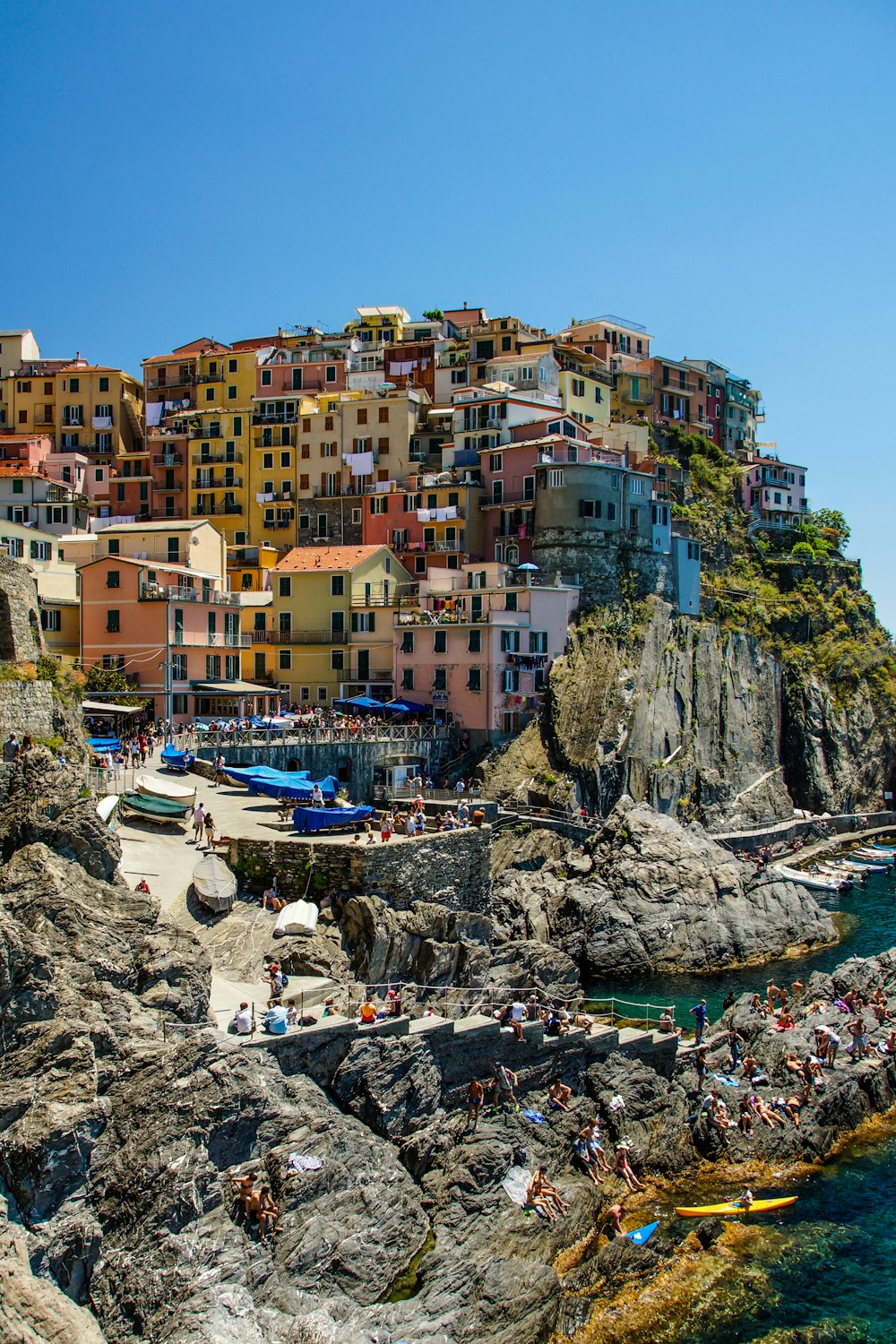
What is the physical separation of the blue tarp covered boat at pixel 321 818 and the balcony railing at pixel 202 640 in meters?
18.9

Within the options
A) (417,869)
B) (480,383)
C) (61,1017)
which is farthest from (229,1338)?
(480,383)

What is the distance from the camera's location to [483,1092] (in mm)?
25828

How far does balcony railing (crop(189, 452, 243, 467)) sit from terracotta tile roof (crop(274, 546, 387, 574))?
1443 cm

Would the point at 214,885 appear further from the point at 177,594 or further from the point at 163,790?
the point at 177,594

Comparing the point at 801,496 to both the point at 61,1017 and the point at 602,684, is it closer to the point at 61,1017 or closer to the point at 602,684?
the point at 602,684

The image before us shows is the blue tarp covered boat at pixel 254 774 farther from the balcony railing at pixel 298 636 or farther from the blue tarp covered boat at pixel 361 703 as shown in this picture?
the balcony railing at pixel 298 636

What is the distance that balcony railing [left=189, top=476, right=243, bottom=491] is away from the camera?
2950 inches

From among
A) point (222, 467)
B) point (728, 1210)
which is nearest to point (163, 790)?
point (728, 1210)

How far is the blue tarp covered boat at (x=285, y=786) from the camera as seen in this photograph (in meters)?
38.4

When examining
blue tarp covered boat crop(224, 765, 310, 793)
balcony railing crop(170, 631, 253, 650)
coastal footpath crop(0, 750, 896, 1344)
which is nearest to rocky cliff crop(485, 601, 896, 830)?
balcony railing crop(170, 631, 253, 650)

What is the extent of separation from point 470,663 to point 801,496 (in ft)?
158

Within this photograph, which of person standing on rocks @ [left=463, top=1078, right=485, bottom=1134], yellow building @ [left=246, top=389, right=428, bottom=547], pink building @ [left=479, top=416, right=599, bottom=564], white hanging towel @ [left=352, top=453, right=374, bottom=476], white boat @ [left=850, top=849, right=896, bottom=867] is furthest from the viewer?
yellow building @ [left=246, top=389, right=428, bottom=547]

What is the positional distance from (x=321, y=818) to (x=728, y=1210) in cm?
1534

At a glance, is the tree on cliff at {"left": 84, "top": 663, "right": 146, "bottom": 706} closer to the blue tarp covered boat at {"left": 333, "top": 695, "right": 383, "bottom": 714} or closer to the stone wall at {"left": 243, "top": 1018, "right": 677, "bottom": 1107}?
the blue tarp covered boat at {"left": 333, "top": 695, "right": 383, "bottom": 714}
